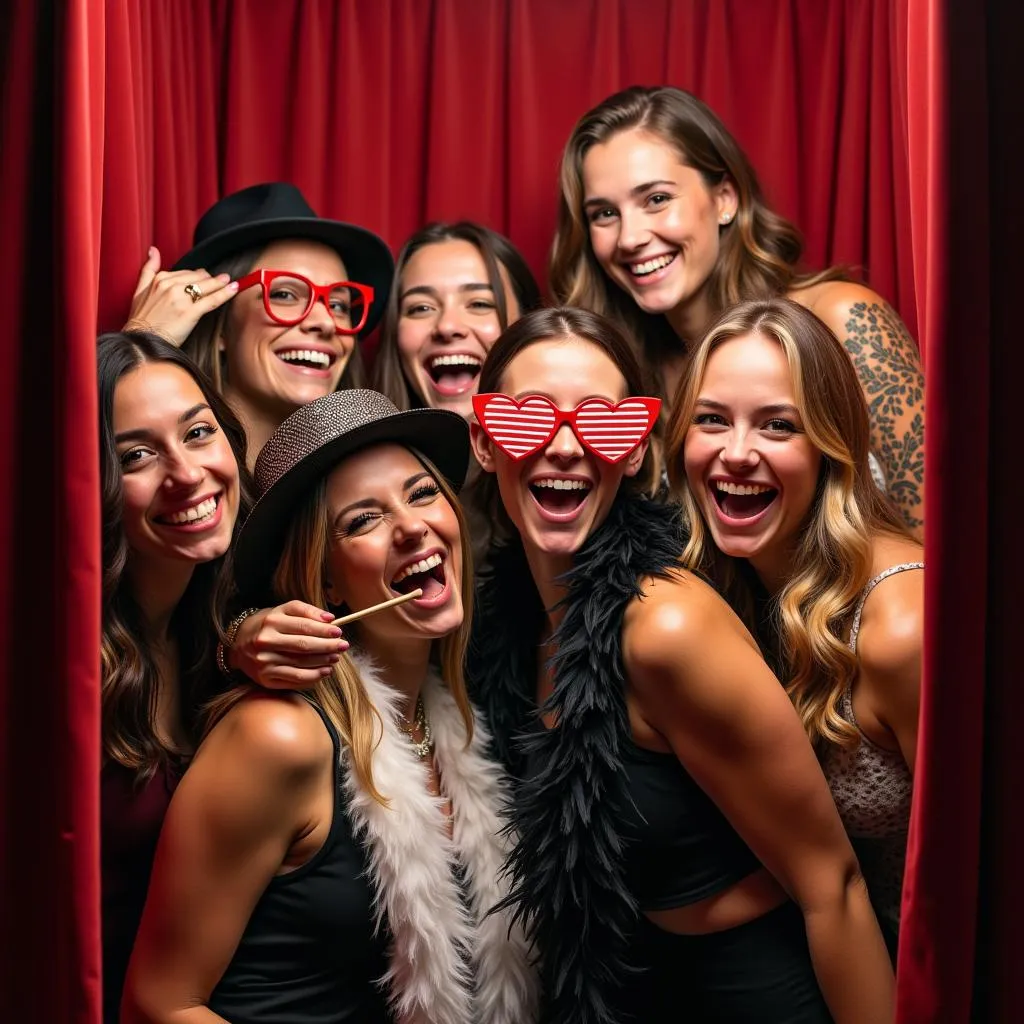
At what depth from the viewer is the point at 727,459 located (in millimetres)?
2131

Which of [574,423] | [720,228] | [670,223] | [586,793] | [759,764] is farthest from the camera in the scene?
[720,228]

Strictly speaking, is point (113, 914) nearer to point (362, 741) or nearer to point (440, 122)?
point (362, 741)

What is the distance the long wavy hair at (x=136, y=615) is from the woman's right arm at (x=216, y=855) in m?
0.24

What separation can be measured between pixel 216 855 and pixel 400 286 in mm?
1470

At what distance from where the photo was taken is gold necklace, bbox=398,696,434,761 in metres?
2.30

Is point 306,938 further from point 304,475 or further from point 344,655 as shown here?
point 304,475

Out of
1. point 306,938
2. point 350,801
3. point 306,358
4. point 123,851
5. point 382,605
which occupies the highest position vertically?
point 306,358

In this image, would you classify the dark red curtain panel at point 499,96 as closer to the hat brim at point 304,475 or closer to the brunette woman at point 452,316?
the brunette woman at point 452,316

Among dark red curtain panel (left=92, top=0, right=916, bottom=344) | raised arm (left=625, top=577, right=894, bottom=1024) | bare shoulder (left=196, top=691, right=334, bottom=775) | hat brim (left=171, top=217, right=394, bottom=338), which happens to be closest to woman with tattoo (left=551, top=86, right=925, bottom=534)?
dark red curtain panel (left=92, top=0, right=916, bottom=344)

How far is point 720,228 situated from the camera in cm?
281

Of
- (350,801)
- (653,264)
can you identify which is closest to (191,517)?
(350,801)
